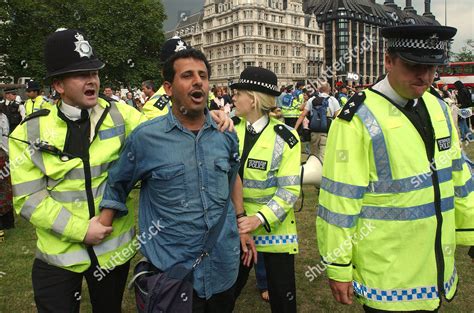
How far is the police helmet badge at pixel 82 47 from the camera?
8.74 feet

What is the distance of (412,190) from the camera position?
233cm

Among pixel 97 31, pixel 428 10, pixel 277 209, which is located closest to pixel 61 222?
pixel 277 209

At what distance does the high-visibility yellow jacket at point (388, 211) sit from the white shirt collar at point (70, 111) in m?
→ 1.63

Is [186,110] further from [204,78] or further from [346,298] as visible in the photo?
[346,298]

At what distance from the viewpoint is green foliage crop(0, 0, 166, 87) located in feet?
127

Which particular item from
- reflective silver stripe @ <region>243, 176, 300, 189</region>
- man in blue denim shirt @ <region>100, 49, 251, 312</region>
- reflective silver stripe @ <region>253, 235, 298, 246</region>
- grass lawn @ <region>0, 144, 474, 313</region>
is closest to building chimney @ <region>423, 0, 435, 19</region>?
grass lawn @ <region>0, 144, 474, 313</region>

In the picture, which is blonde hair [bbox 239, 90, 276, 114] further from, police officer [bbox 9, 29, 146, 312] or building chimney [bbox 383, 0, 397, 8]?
building chimney [bbox 383, 0, 397, 8]

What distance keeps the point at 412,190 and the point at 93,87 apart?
203cm

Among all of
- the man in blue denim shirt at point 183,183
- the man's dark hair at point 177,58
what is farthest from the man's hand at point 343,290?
the man's dark hair at point 177,58

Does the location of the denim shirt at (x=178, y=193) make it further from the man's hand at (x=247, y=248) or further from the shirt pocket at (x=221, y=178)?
the man's hand at (x=247, y=248)

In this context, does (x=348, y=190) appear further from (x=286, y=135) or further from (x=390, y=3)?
(x=390, y=3)

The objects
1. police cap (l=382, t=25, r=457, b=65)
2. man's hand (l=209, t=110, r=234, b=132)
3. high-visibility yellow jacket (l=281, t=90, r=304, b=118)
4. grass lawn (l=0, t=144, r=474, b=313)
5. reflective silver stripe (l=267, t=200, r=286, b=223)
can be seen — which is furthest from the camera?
high-visibility yellow jacket (l=281, t=90, r=304, b=118)

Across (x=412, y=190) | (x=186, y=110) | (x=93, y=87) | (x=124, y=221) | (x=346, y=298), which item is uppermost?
(x=93, y=87)

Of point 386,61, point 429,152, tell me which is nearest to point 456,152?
point 429,152
